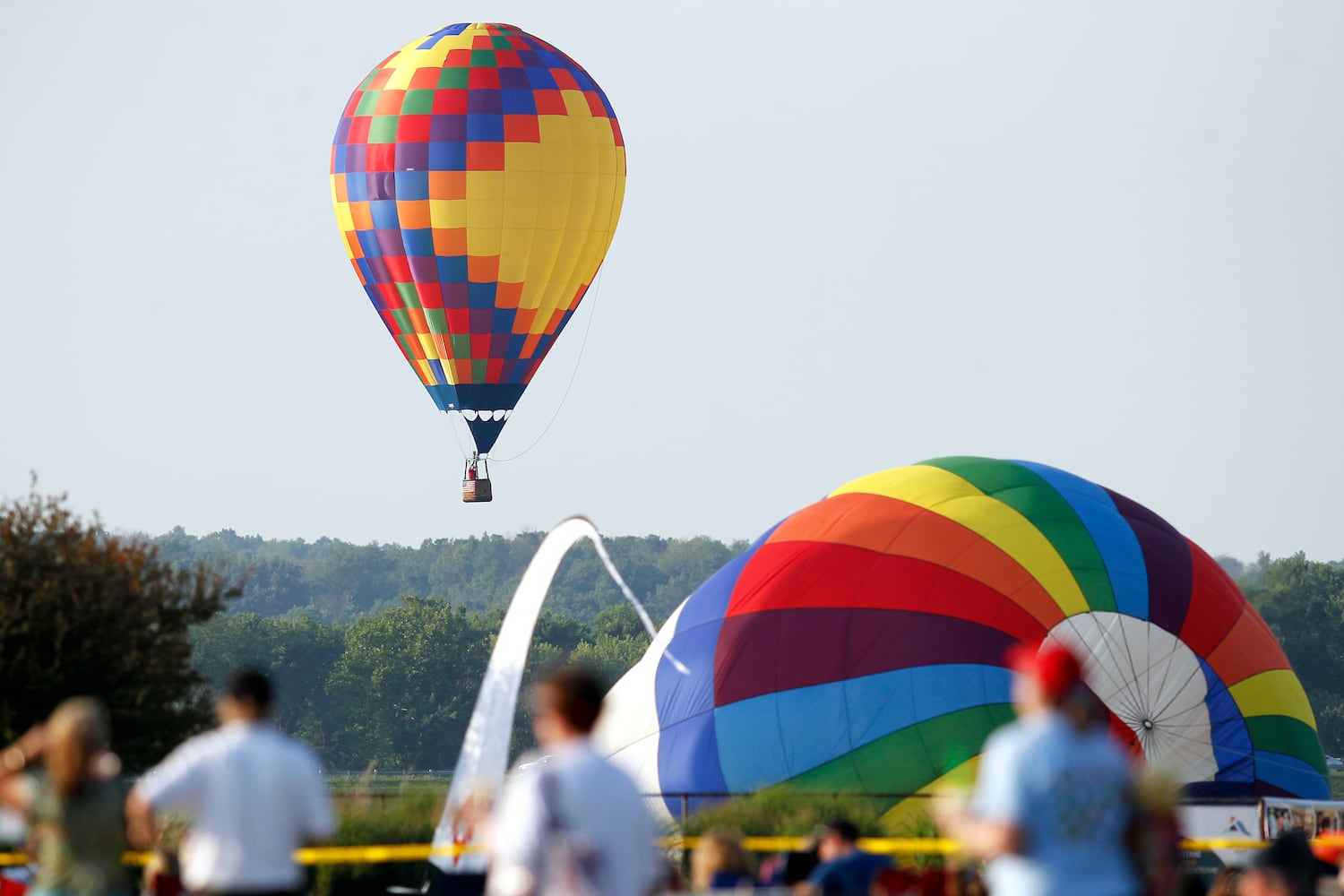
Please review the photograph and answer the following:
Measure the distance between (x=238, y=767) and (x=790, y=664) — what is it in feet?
47.2

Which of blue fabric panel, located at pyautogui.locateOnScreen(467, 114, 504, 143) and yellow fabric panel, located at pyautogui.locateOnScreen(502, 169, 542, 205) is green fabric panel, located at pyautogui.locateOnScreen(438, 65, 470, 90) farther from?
yellow fabric panel, located at pyautogui.locateOnScreen(502, 169, 542, 205)

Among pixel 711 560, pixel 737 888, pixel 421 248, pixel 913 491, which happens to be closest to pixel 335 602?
pixel 711 560

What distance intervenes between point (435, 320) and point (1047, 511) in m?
16.0

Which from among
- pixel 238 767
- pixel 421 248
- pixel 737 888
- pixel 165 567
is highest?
pixel 421 248

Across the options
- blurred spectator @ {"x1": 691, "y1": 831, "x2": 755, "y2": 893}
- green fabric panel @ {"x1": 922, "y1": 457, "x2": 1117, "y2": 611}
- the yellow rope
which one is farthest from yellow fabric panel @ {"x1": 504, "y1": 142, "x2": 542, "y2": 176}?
blurred spectator @ {"x1": 691, "y1": 831, "x2": 755, "y2": 893}

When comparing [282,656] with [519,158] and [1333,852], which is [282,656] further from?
[1333,852]

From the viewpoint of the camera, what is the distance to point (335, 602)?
169500 millimetres

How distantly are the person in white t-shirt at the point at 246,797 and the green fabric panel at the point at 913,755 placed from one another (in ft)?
44.0

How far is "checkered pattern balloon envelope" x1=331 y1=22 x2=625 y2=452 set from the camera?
35125 millimetres

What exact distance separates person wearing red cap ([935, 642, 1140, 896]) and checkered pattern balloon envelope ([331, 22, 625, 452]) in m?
Answer: 29.3

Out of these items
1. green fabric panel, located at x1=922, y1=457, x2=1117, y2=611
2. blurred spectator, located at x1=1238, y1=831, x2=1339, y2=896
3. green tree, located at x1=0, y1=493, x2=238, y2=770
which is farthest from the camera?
green fabric panel, located at x1=922, y1=457, x2=1117, y2=611

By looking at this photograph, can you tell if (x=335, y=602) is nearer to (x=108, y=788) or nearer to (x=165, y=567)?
(x=165, y=567)

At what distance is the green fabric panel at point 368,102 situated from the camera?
35.8 meters

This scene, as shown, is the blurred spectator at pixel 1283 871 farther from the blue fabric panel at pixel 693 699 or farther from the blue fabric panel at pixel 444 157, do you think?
the blue fabric panel at pixel 444 157
